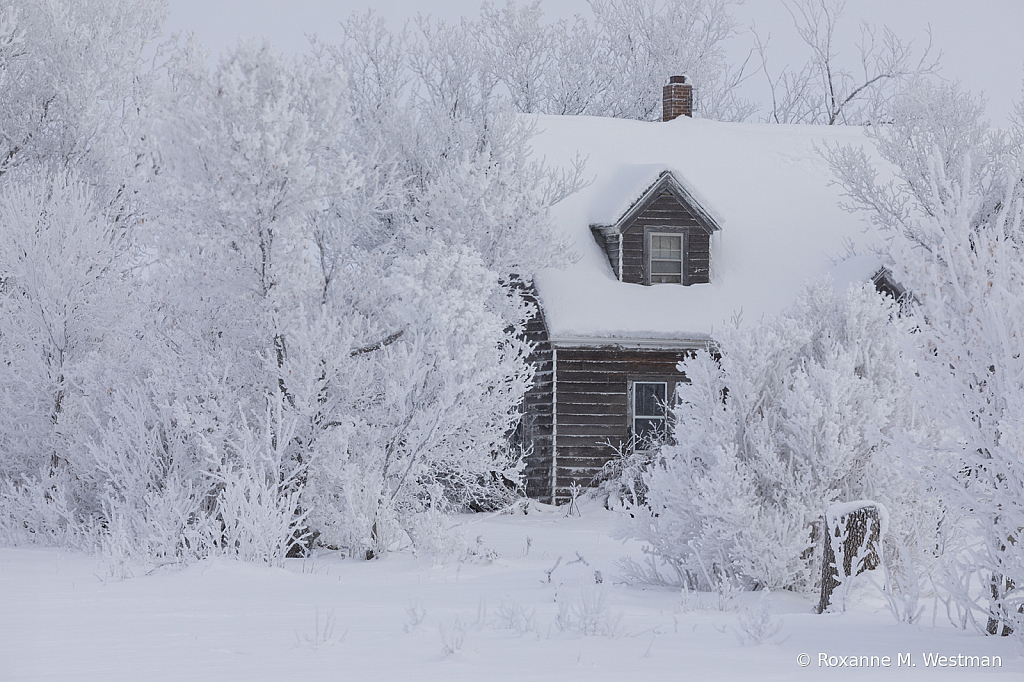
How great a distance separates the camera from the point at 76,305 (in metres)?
13.4

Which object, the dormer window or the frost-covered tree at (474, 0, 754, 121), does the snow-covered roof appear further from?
the frost-covered tree at (474, 0, 754, 121)

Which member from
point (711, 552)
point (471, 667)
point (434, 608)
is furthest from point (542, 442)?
point (471, 667)

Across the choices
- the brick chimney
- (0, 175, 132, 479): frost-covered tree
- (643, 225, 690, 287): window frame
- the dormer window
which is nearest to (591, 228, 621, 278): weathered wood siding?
(643, 225, 690, 287): window frame

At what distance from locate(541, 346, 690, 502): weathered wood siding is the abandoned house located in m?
0.02

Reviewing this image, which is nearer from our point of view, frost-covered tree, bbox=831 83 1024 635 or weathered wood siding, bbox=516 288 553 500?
frost-covered tree, bbox=831 83 1024 635

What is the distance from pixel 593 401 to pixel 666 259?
2.89 metres

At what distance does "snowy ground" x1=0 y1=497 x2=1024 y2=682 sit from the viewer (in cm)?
522

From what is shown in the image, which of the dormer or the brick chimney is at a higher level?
the brick chimney

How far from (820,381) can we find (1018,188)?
35.6 feet

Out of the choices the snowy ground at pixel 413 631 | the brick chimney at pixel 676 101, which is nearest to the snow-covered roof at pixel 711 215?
the brick chimney at pixel 676 101

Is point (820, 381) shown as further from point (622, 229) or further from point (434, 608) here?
point (622, 229)

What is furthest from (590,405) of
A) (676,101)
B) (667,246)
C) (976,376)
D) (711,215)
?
(976,376)

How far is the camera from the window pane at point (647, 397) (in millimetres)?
17859

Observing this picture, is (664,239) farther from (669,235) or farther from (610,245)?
(610,245)
